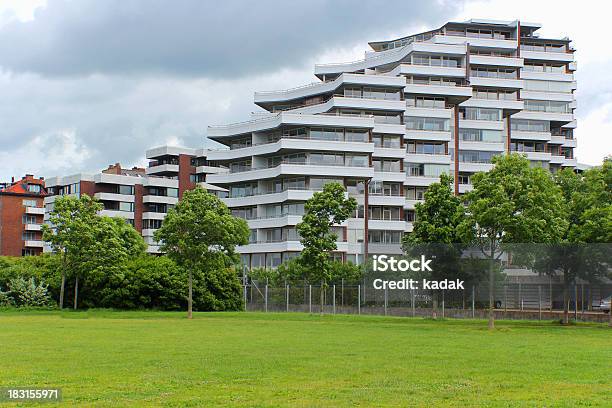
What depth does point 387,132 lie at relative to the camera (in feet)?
382

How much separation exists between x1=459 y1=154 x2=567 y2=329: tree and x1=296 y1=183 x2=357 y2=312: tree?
1986 cm

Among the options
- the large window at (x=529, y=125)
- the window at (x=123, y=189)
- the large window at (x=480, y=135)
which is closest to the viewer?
the large window at (x=480, y=135)

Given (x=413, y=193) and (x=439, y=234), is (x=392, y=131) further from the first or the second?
(x=439, y=234)

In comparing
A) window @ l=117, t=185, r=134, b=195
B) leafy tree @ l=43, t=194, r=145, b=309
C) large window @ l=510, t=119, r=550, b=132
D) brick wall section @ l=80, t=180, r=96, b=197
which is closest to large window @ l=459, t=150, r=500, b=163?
large window @ l=510, t=119, r=550, b=132

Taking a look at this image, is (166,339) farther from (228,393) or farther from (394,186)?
(394,186)

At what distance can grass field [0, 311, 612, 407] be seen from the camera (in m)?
19.8

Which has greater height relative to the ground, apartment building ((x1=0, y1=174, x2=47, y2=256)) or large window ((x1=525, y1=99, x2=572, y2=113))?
large window ((x1=525, y1=99, x2=572, y2=113))

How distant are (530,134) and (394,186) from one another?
96.9ft

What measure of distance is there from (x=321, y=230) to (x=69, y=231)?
2361 centimetres

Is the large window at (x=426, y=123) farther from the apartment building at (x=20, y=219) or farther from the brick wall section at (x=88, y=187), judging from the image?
the apartment building at (x=20, y=219)

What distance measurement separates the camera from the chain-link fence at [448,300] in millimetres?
65000

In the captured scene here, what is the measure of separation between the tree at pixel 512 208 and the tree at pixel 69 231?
39.0 m

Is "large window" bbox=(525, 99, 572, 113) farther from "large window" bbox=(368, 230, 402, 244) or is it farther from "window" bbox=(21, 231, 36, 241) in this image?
"window" bbox=(21, 231, 36, 241)

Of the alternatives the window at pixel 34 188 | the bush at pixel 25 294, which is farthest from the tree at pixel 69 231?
the window at pixel 34 188
